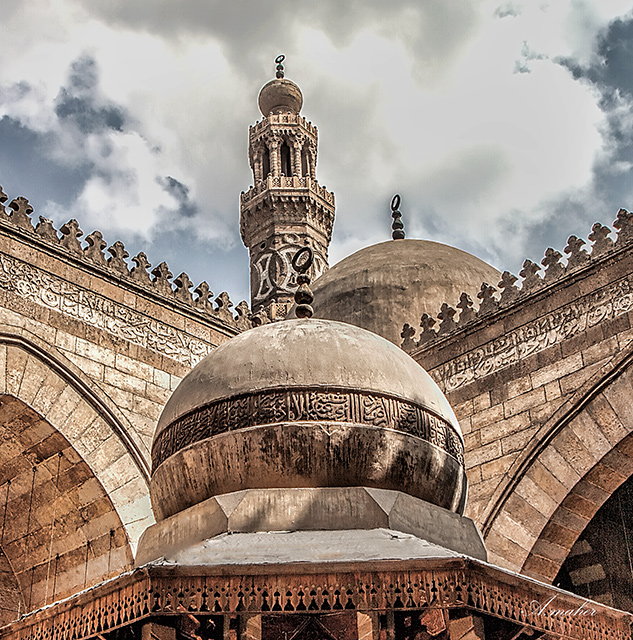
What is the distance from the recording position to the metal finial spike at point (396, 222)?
1123 cm

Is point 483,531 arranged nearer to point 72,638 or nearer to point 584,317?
point 584,317

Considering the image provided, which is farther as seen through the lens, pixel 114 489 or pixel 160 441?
pixel 114 489

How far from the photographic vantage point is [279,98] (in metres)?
18.6

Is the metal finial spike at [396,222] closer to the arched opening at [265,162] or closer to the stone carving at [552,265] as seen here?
the stone carving at [552,265]

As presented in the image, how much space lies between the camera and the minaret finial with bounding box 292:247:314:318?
307 cm

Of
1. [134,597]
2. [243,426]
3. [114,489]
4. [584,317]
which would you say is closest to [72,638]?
[134,597]

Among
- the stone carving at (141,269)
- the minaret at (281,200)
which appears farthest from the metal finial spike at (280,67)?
the stone carving at (141,269)

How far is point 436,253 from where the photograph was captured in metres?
9.98

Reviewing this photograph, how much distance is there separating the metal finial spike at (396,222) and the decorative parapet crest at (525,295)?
299 cm

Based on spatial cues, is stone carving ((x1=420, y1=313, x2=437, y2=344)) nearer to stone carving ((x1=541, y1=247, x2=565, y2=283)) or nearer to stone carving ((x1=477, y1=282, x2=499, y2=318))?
stone carving ((x1=477, y1=282, x2=499, y2=318))

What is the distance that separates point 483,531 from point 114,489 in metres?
2.82

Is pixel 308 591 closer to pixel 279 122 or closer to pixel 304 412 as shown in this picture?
pixel 304 412

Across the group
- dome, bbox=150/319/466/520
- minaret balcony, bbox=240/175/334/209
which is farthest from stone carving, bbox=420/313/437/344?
minaret balcony, bbox=240/175/334/209

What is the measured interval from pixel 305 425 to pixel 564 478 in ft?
14.7
